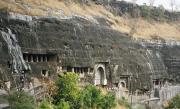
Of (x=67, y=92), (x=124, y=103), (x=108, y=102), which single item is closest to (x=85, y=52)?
(x=124, y=103)

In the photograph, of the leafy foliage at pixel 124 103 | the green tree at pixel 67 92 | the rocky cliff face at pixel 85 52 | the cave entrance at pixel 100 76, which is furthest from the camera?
the cave entrance at pixel 100 76

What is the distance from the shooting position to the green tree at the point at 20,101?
2310 cm

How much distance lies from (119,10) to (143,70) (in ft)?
62.5

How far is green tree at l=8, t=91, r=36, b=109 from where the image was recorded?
75.8 ft

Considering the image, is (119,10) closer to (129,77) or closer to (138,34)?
(138,34)

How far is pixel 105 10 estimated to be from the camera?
57.0m

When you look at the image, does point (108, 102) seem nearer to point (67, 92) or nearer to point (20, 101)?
point (67, 92)

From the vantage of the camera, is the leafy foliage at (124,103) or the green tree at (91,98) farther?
the leafy foliage at (124,103)

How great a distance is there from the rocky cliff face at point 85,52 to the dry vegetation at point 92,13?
4.93 ft

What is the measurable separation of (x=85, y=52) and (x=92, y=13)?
12.9 meters

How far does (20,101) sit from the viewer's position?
23672 millimetres

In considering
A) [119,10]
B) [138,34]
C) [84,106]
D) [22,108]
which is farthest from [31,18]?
[119,10]

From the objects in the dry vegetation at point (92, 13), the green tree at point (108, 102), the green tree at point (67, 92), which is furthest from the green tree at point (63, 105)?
the dry vegetation at point (92, 13)

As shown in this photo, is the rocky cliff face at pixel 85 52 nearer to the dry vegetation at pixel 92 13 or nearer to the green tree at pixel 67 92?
the dry vegetation at pixel 92 13
